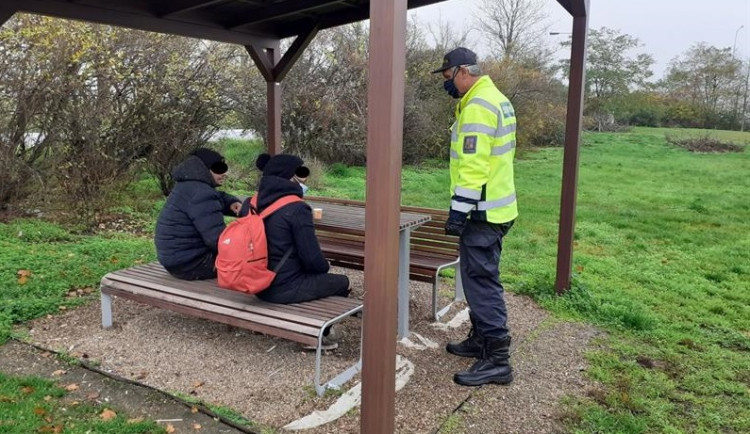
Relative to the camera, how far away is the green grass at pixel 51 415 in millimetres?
2957

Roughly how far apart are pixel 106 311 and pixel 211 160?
1381 mm

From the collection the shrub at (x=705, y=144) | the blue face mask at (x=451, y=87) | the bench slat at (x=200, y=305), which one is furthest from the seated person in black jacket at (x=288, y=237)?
the shrub at (x=705, y=144)

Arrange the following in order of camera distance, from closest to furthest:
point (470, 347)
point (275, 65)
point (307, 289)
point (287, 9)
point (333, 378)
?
1. point (333, 378)
2. point (307, 289)
3. point (470, 347)
4. point (287, 9)
5. point (275, 65)

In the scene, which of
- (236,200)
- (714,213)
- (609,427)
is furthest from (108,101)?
(714,213)

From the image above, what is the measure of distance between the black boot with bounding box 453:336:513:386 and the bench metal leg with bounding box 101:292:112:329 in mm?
2563

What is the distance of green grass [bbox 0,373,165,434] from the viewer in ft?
9.70

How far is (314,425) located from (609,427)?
5.18ft

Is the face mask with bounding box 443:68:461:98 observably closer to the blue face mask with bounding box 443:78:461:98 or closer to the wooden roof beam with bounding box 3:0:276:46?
the blue face mask with bounding box 443:78:461:98

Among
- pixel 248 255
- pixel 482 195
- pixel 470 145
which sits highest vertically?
pixel 470 145

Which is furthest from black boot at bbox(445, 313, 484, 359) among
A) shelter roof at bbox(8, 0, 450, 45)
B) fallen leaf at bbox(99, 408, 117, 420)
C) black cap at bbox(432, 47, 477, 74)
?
shelter roof at bbox(8, 0, 450, 45)

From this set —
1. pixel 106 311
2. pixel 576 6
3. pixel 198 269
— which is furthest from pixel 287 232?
pixel 576 6

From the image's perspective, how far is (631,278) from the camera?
6105 millimetres

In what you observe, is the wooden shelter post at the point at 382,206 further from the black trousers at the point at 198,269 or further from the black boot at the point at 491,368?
the black trousers at the point at 198,269

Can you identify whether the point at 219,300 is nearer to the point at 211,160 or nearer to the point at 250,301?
the point at 250,301
